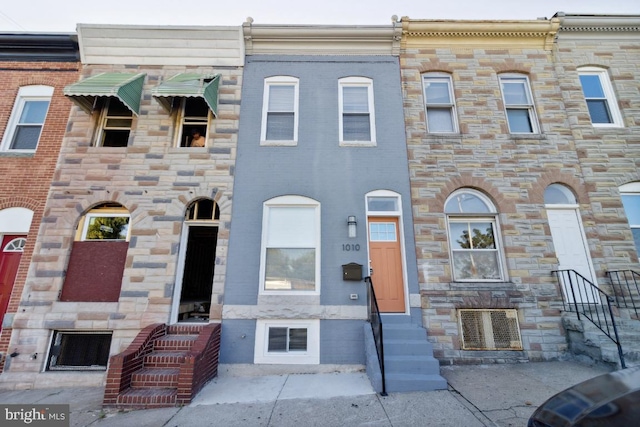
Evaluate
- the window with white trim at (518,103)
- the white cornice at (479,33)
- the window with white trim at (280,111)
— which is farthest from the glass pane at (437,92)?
the window with white trim at (280,111)

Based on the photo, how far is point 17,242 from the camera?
21.6ft

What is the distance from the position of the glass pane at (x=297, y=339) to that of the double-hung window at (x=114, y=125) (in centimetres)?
620

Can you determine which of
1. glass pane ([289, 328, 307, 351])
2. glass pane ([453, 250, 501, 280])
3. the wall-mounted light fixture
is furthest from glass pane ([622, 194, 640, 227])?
glass pane ([289, 328, 307, 351])

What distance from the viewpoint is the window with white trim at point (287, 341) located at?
579 centimetres

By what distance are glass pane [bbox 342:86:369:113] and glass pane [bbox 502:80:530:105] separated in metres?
3.81

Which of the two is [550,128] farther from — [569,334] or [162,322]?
[162,322]

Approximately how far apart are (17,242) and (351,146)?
8.06 metres

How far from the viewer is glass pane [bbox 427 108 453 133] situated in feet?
24.9

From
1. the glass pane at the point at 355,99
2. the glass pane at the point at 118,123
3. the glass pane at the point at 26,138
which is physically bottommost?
the glass pane at the point at 26,138

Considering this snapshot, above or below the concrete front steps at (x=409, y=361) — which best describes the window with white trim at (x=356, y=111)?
above

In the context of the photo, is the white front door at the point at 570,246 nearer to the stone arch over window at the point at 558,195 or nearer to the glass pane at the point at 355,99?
the stone arch over window at the point at 558,195

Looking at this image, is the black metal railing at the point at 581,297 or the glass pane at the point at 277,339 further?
the black metal railing at the point at 581,297

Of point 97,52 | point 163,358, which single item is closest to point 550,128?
point 163,358

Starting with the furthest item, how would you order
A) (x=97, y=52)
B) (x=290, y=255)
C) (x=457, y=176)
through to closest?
(x=97, y=52), (x=457, y=176), (x=290, y=255)
